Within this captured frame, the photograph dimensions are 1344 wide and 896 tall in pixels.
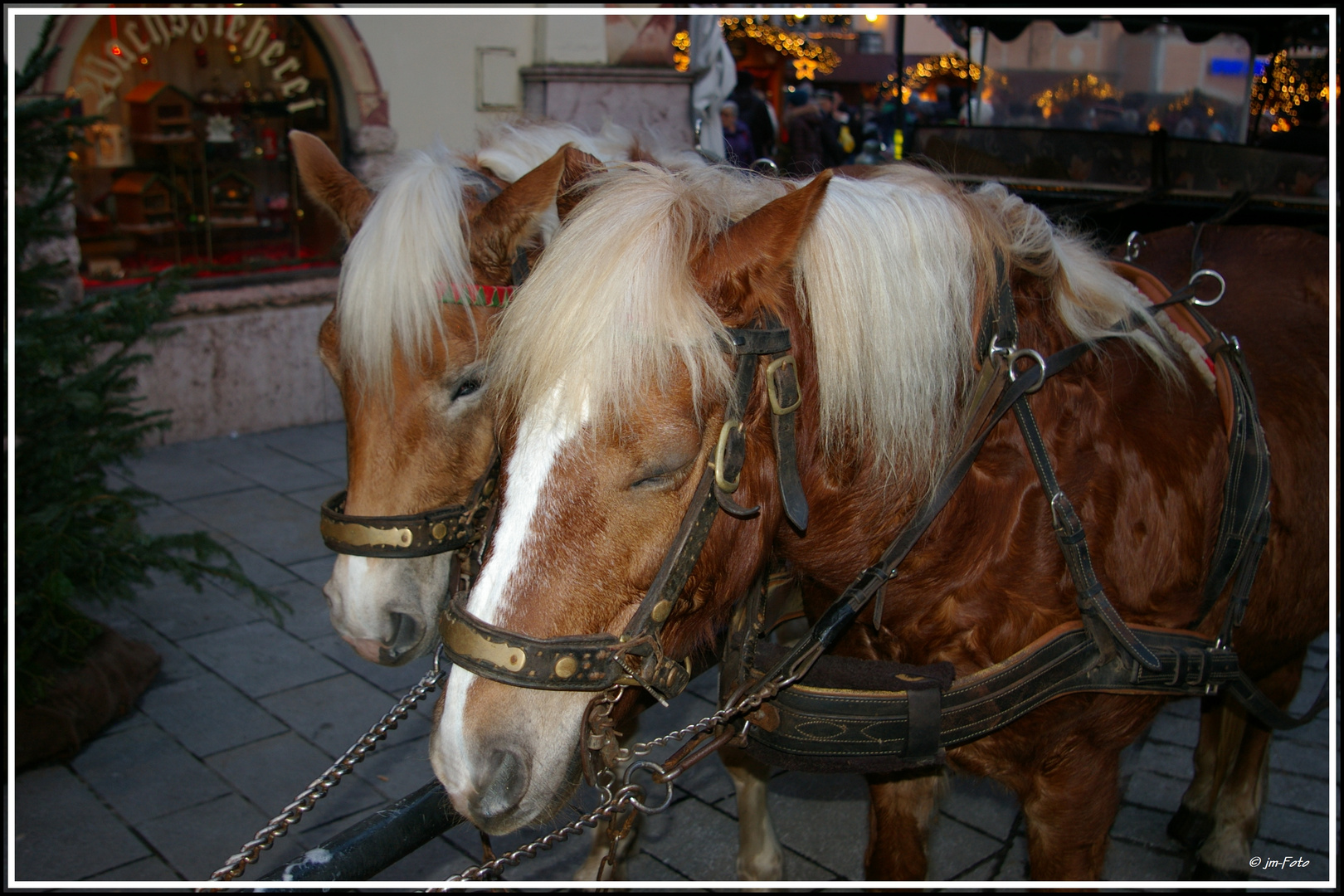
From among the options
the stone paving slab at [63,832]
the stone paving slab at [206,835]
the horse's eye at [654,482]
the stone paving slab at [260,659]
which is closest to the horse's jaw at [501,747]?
the horse's eye at [654,482]

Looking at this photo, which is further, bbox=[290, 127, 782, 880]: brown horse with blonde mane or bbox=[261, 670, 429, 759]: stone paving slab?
bbox=[261, 670, 429, 759]: stone paving slab

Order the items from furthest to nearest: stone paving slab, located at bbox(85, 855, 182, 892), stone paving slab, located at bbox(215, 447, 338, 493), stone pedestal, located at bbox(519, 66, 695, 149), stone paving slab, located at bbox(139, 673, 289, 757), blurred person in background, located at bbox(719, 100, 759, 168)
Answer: blurred person in background, located at bbox(719, 100, 759, 168)
stone pedestal, located at bbox(519, 66, 695, 149)
stone paving slab, located at bbox(215, 447, 338, 493)
stone paving slab, located at bbox(139, 673, 289, 757)
stone paving slab, located at bbox(85, 855, 182, 892)

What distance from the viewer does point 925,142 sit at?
5.04 meters

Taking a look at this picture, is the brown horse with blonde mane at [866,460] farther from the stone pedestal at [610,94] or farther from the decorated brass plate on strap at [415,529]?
the stone pedestal at [610,94]

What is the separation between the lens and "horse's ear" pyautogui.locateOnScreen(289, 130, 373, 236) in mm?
2357

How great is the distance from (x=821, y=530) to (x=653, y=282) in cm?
53

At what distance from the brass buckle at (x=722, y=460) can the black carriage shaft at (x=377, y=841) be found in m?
0.67

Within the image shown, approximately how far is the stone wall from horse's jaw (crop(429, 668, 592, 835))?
5228 millimetres

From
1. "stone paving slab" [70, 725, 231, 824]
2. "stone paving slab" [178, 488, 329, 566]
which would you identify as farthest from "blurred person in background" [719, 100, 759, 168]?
"stone paving slab" [70, 725, 231, 824]

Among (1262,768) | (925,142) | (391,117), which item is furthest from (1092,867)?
(391,117)

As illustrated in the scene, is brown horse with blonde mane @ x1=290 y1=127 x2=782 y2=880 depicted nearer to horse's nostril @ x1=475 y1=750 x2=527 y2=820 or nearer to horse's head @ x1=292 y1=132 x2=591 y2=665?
horse's head @ x1=292 y1=132 x2=591 y2=665

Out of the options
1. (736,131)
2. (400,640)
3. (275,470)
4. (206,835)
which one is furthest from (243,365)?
(736,131)

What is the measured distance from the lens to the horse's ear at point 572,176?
1.75 metres

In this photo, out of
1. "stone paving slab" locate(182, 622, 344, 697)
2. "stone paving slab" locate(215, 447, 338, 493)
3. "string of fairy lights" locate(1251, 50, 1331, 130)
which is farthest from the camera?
"stone paving slab" locate(215, 447, 338, 493)
